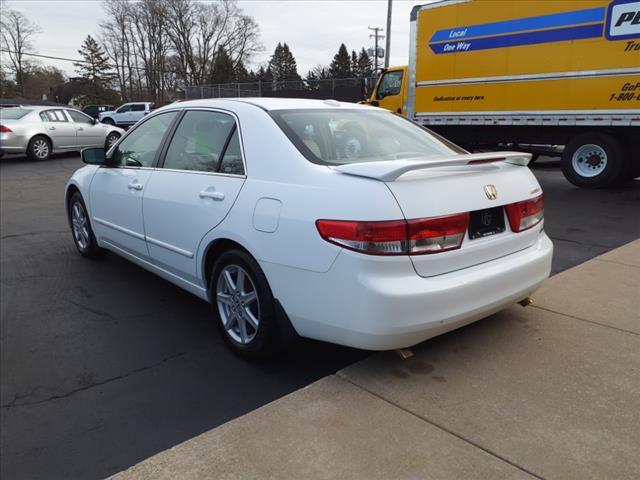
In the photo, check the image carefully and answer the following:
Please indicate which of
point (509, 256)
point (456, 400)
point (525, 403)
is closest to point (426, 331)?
point (456, 400)

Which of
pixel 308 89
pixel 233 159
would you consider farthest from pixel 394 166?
pixel 308 89

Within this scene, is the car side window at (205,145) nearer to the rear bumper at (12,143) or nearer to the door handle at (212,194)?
the door handle at (212,194)

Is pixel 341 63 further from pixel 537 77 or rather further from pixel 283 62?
pixel 537 77

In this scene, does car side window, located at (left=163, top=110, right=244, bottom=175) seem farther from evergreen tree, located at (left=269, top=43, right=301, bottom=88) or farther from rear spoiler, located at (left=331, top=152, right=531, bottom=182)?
evergreen tree, located at (left=269, top=43, right=301, bottom=88)

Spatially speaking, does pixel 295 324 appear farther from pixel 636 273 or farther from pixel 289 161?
pixel 636 273

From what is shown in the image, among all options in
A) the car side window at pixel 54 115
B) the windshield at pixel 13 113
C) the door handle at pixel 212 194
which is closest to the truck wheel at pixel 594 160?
the door handle at pixel 212 194

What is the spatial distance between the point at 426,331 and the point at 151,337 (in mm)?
2024

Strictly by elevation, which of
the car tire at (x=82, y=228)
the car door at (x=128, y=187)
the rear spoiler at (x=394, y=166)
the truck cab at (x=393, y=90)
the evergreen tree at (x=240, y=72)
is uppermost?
the evergreen tree at (x=240, y=72)

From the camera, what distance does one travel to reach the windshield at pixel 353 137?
312 cm

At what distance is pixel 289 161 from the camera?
2932 mm

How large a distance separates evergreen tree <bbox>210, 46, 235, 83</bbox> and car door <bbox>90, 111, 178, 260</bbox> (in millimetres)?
64319

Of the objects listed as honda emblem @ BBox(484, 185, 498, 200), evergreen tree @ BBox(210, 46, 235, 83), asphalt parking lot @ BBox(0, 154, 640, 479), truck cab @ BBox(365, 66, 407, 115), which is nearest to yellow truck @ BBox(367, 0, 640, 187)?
truck cab @ BBox(365, 66, 407, 115)

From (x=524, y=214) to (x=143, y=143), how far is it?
3.03 metres

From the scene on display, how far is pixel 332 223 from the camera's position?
2.55 meters
